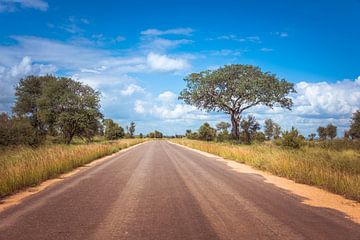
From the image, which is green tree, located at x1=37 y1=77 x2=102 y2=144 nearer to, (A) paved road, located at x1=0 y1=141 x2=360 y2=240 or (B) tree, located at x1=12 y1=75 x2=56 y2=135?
(B) tree, located at x1=12 y1=75 x2=56 y2=135

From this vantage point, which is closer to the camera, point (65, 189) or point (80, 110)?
point (65, 189)

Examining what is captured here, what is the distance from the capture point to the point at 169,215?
6.20 metres

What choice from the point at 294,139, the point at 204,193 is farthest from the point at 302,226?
the point at 294,139

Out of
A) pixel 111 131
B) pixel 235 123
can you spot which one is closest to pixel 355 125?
pixel 235 123

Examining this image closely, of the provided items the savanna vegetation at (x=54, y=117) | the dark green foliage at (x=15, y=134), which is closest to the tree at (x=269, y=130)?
the savanna vegetation at (x=54, y=117)

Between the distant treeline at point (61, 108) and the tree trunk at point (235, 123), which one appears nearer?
the distant treeline at point (61, 108)

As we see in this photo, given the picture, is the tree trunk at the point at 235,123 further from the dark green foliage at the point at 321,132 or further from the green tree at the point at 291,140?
the dark green foliage at the point at 321,132

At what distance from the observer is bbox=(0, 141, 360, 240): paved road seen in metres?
5.02

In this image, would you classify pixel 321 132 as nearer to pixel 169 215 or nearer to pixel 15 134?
pixel 15 134

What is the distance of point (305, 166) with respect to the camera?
13.0m

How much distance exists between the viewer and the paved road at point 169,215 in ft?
16.5

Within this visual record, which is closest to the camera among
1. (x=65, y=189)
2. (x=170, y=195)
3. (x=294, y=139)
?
(x=170, y=195)

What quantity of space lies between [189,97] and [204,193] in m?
38.4

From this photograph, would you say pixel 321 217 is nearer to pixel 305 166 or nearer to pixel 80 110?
pixel 305 166
